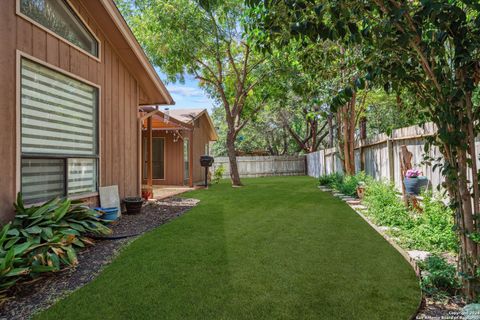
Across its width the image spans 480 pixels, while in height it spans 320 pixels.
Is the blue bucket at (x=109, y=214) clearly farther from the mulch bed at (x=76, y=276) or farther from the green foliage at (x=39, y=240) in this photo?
the green foliage at (x=39, y=240)

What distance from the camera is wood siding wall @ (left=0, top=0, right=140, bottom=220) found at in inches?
127

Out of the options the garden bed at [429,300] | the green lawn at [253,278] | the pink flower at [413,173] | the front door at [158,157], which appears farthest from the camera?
the front door at [158,157]

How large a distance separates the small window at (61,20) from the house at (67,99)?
1cm

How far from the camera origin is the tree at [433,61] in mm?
1797

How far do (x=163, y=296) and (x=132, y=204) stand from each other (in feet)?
12.1

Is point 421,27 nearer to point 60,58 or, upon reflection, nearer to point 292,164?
point 60,58

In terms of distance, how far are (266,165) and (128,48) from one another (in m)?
13.6

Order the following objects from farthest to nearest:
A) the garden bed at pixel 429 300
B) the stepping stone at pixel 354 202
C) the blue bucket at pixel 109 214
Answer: the stepping stone at pixel 354 202 → the blue bucket at pixel 109 214 → the garden bed at pixel 429 300

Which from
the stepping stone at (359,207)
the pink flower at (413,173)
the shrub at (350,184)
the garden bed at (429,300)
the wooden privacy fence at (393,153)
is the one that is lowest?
the garden bed at (429,300)

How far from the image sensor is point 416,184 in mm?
4449

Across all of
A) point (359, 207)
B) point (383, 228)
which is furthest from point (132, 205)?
point (359, 207)

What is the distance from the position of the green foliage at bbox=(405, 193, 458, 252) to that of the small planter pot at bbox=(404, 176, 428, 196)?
34 cm

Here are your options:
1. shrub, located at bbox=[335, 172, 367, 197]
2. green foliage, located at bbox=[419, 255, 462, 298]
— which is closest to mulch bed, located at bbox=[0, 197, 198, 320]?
green foliage, located at bbox=[419, 255, 462, 298]

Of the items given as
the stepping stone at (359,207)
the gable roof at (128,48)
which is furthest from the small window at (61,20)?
the stepping stone at (359,207)
